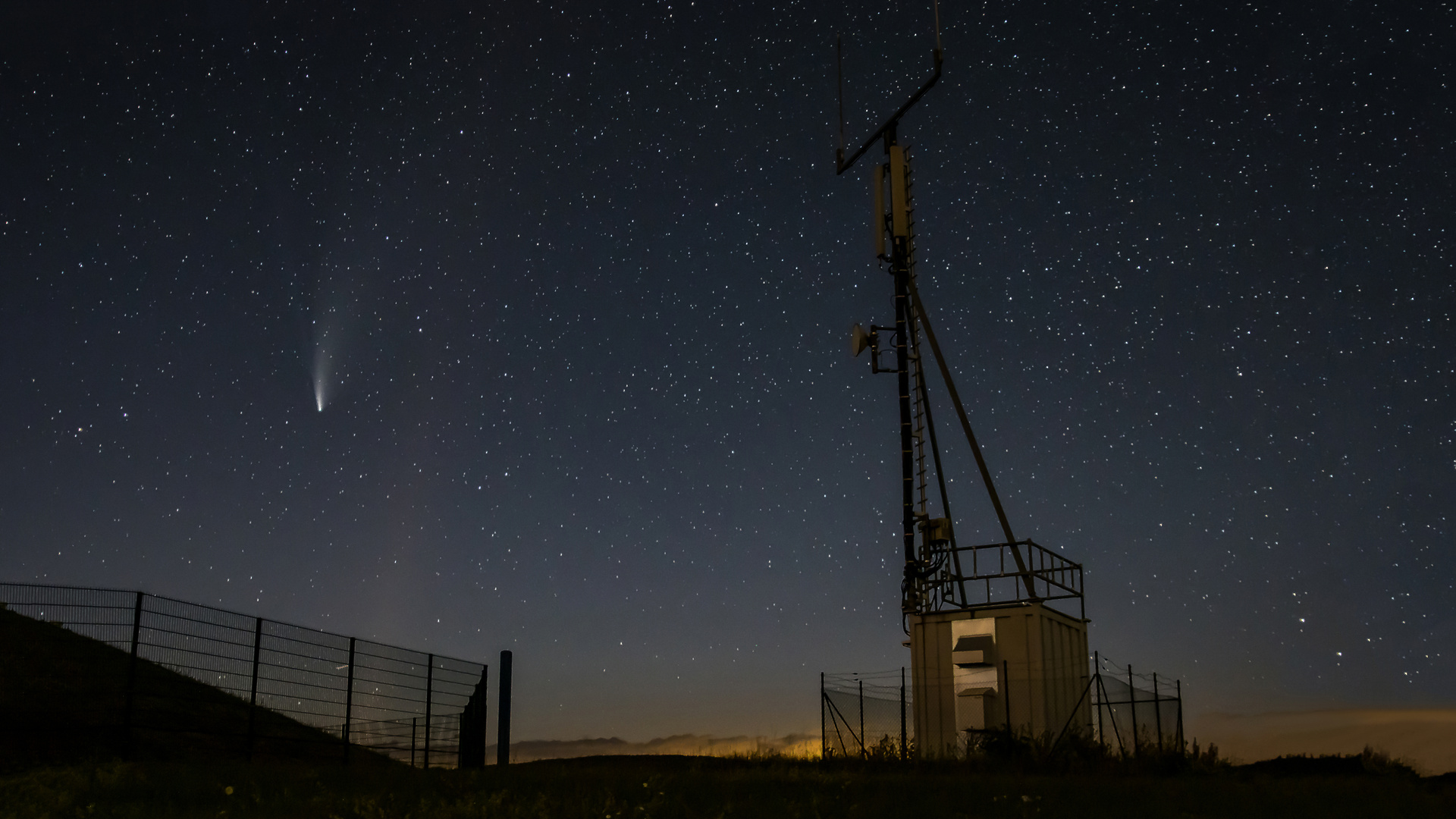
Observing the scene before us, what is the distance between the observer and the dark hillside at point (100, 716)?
17.2 metres

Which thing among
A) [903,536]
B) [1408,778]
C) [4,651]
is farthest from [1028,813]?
[4,651]

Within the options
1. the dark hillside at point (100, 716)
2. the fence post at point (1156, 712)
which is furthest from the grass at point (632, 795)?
the fence post at point (1156, 712)

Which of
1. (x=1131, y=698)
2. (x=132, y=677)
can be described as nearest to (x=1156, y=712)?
(x=1131, y=698)

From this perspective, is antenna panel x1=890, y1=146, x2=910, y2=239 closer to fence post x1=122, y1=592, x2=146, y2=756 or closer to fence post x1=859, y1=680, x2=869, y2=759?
fence post x1=859, y1=680, x2=869, y2=759

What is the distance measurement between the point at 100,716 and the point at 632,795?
1072 centimetres

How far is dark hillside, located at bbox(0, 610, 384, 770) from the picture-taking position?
56.4ft

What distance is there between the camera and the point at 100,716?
18.9 metres

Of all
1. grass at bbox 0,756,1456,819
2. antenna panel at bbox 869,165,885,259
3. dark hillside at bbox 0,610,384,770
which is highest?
antenna panel at bbox 869,165,885,259

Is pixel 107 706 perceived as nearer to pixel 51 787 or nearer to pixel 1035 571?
pixel 51 787

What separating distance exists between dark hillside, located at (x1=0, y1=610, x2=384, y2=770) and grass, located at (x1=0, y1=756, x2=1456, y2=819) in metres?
3.04

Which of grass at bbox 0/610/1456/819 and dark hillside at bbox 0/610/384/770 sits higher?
dark hillside at bbox 0/610/384/770

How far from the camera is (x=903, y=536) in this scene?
90.6 feet

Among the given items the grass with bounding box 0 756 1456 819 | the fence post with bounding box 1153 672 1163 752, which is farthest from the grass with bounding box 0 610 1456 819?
the fence post with bounding box 1153 672 1163 752

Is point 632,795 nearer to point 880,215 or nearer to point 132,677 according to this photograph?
point 132,677
